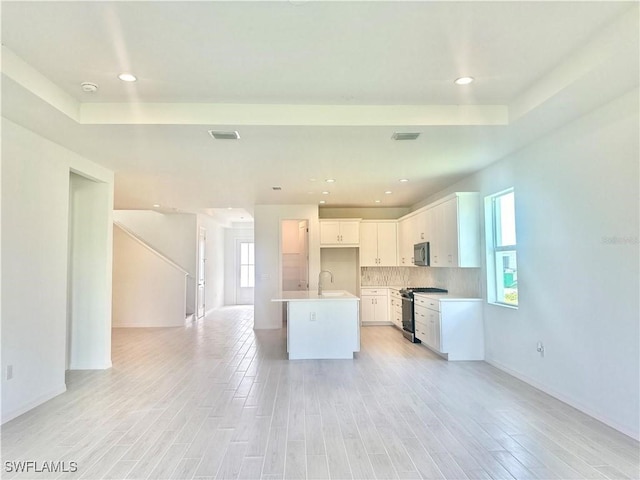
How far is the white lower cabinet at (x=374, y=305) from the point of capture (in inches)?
317

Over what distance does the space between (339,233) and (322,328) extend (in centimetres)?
298

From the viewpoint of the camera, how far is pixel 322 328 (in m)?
5.40

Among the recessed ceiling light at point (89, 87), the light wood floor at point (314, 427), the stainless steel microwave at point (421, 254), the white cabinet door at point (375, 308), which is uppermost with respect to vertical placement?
the recessed ceiling light at point (89, 87)

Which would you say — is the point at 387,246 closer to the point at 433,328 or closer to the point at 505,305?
the point at 433,328

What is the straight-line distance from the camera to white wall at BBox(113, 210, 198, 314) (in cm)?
A: 964

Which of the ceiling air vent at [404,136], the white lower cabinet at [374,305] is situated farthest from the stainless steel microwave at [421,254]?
the ceiling air vent at [404,136]

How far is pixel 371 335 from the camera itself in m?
7.02

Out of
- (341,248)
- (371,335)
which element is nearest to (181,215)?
(341,248)

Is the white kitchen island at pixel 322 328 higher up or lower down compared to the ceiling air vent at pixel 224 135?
lower down

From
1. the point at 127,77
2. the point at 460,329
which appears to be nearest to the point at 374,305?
the point at 460,329

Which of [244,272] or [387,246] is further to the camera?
[244,272]

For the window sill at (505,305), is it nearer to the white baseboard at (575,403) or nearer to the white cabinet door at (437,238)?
the white baseboard at (575,403)

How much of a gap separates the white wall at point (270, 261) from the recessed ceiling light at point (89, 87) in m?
4.92

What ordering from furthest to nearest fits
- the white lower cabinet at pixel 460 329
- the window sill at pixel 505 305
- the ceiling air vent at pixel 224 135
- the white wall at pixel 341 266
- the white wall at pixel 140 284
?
the white wall at pixel 341 266 → the white wall at pixel 140 284 → the white lower cabinet at pixel 460 329 → the window sill at pixel 505 305 → the ceiling air vent at pixel 224 135
